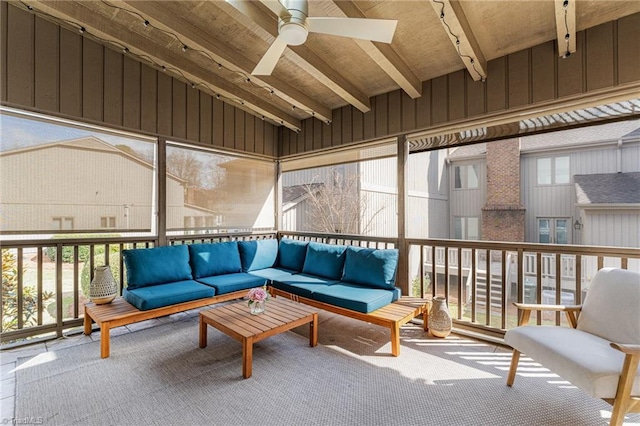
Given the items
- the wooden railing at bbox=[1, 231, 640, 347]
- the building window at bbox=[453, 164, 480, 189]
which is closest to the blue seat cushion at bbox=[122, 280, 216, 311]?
the wooden railing at bbox=[1, 231, 640, 347]

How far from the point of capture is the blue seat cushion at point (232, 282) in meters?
3.64

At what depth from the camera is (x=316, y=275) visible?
13.6 ft

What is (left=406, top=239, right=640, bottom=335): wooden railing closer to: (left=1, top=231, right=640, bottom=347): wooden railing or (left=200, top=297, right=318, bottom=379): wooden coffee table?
(left=1, top=231, right=640, bottom=347): wooden railing

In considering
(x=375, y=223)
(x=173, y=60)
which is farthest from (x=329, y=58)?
(x=375, y=223)

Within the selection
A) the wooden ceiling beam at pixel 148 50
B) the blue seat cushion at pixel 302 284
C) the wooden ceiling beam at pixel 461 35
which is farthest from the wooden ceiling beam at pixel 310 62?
the blue seat cushion at pixel 302 284

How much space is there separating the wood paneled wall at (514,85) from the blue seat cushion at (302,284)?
6.97ft

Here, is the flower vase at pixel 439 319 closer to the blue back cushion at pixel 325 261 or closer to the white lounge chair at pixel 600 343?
the white lounge chair at pixel 600 343

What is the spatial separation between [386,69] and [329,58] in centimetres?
70

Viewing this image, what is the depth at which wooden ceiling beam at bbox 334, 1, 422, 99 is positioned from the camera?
249cm

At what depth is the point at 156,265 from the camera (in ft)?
11.7

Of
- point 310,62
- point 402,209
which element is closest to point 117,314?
point 310,62

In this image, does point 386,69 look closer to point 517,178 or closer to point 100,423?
point 517,178

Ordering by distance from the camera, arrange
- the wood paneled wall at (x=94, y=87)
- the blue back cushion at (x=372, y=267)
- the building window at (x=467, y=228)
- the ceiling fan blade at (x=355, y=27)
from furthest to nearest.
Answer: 1. the building window at (x=467, y=228)
2. the blue back cushion at (x=372, y=267)
3. the wood paneled wall at (x=94, y=87)
4. the ceiling fan blade at (x=355, y=27)

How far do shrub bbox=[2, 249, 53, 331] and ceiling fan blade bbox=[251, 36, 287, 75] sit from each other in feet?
10.7
